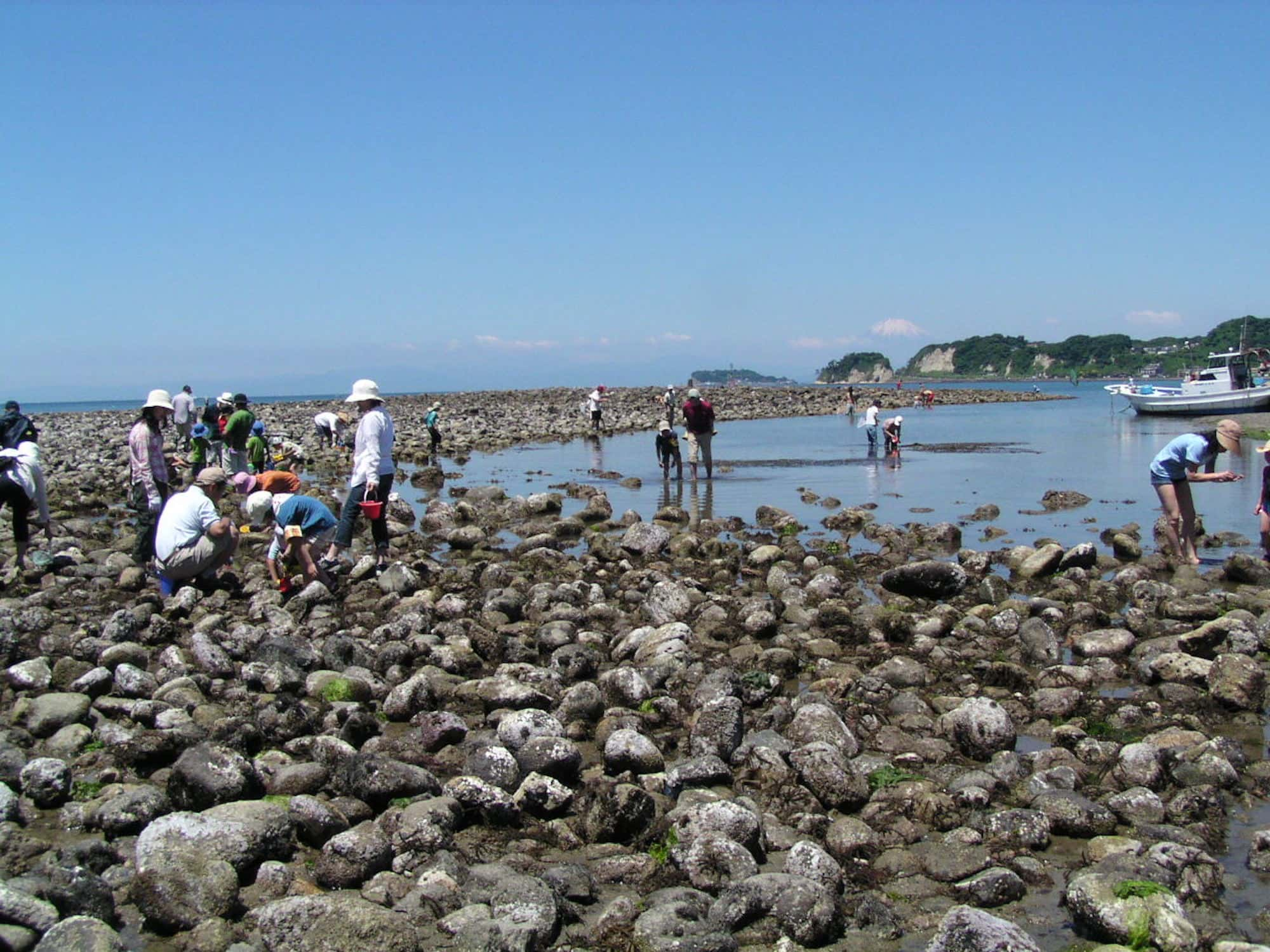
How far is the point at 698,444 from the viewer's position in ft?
76.4

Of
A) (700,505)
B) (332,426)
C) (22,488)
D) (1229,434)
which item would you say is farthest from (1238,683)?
(332,426)

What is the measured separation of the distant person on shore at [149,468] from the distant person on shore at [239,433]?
582 centimetres

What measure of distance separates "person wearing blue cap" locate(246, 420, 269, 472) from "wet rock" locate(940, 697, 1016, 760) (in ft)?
50.9

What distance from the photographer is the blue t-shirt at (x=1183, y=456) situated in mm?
12289

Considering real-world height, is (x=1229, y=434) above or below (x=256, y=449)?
above

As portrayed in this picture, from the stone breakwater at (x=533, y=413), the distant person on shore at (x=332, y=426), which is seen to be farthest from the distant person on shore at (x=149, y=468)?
the distant person on shore at (x=332, y=426)

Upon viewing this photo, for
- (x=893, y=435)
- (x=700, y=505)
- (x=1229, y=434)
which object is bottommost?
(x=700, y=505)

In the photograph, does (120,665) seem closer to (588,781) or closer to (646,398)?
(588,781)

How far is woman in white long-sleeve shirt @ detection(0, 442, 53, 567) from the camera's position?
12.4m

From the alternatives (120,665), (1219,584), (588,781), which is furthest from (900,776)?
(1219,584)

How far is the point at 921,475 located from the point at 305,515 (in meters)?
17.4

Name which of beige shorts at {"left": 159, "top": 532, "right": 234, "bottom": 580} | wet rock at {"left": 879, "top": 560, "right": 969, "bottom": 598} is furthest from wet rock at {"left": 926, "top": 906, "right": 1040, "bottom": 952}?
beige shorts at {"left": 159, "top": 532, "right": 234, "bottom": 580}

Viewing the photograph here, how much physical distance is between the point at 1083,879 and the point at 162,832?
183 inches

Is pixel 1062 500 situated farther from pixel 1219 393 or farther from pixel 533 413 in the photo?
pixel 533 413
